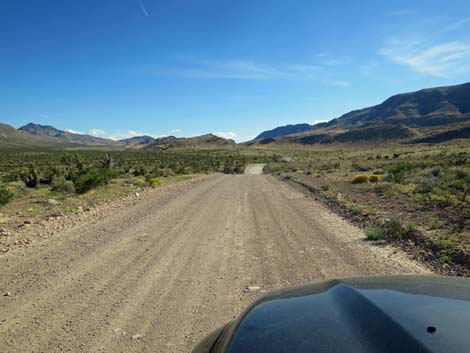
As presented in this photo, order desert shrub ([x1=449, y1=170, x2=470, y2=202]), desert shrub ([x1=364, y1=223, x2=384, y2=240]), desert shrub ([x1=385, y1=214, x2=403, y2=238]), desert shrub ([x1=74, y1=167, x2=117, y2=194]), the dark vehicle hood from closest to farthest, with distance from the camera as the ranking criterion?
the dark vehicle hood
desert shrub ([x1=364, y1=223, x2=384, y2=240])
desert shrub ([x1=385, y1=214, x2=403, y2=238])
desert shrub ([x1=449, y1=170, x2=470, y2=202])
desert shrub ([x1=74, y1=167, x2=117, y2=194])

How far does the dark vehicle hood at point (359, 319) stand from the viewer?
1.89 metres

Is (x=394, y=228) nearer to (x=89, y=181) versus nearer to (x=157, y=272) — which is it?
(x=157, y=272)

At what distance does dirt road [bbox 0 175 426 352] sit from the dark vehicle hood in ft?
6.25

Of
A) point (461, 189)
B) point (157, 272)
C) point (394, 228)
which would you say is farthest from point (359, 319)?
point (461, 189)

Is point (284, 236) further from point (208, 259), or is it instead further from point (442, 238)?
point (442, 238)

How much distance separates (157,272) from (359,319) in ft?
16.0

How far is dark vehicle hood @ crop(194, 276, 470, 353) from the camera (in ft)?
6.20

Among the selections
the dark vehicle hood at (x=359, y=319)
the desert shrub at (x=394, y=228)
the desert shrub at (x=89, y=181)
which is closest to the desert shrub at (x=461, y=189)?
the desert shrub at (x=394, y=228)

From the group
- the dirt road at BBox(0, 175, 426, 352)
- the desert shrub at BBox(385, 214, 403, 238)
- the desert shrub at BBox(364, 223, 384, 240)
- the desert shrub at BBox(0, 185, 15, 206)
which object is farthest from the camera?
the desert shrub at BBox(0, 185, 15, 206)

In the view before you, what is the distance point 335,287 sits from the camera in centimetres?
284

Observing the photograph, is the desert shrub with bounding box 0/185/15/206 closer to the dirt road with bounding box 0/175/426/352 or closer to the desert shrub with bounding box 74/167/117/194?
the desert shrub with bounding box 74/167/117/194

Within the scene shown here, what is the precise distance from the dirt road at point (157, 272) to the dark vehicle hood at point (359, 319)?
190 cm

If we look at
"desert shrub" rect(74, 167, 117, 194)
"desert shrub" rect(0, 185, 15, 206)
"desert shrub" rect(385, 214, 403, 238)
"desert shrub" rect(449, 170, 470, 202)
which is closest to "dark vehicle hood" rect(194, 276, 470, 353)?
"desert shrub" rect(385, 214, 403, 238)

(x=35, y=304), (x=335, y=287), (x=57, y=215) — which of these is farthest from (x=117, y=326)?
(x=57, y=215)
